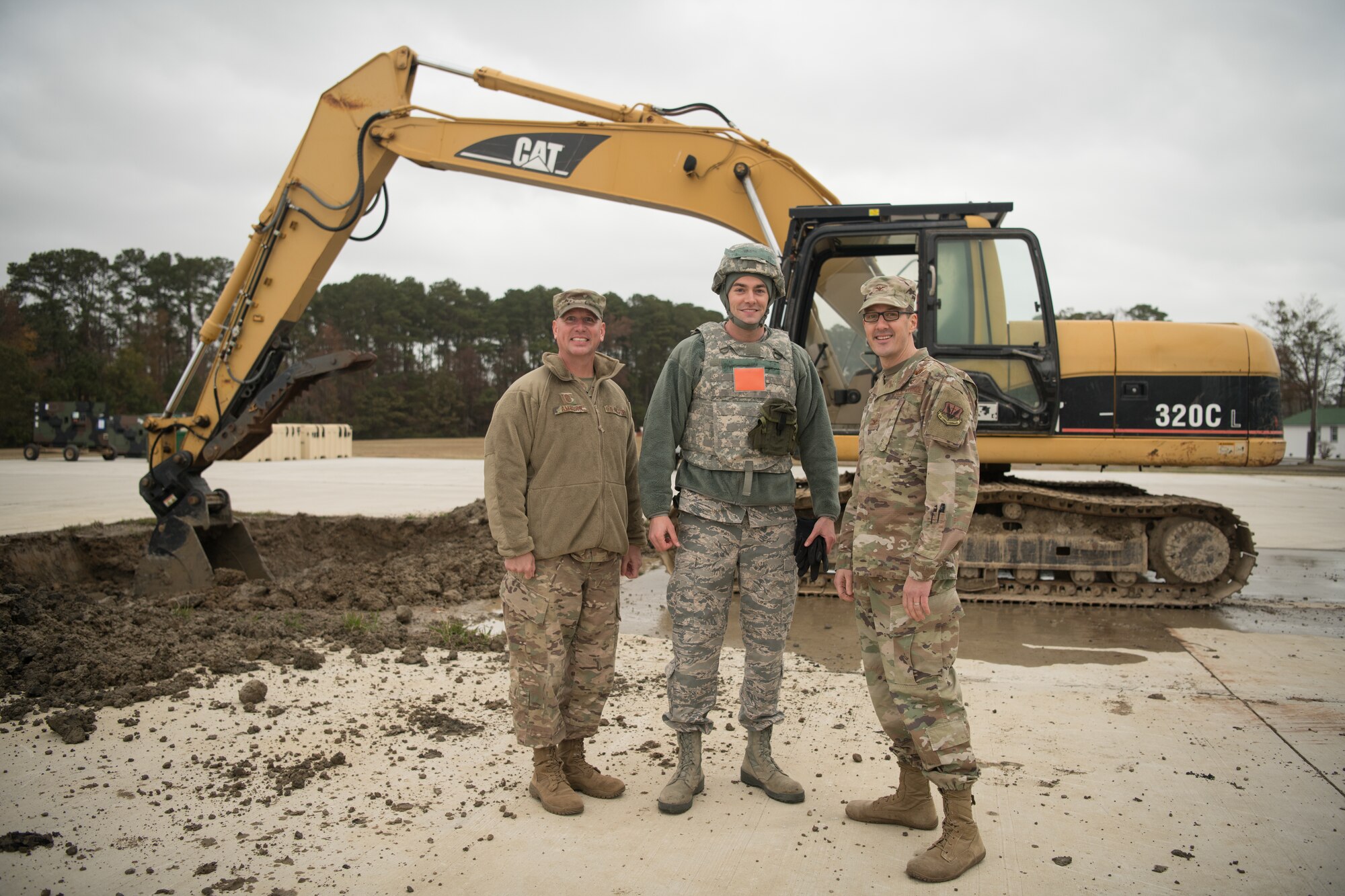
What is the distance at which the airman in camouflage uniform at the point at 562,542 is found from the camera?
3.17 meters

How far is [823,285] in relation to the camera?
6.70 m

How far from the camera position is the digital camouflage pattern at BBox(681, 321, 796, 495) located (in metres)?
3.25

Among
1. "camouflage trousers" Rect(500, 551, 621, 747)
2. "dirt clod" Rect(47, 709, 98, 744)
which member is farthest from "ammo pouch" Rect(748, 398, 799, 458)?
"dirt clod" Rect(47, 709, 98, 744)

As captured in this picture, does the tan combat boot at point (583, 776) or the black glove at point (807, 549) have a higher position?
Result: the black glove at point (807, 549)

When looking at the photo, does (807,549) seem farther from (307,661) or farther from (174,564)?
(174,564)

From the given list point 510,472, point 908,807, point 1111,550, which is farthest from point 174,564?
point 1111,550

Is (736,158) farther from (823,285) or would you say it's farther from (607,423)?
(607,423)

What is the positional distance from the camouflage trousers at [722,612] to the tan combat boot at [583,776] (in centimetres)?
31

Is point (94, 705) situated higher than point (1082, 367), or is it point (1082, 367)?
point (1082, 367)

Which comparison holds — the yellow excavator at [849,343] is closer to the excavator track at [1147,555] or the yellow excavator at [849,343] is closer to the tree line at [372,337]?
the excavator track at [1147,555]

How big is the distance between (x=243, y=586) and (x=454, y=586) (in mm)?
1548

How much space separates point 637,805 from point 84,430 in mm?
28976

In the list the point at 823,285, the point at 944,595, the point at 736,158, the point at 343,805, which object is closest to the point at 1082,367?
the point at 823,285

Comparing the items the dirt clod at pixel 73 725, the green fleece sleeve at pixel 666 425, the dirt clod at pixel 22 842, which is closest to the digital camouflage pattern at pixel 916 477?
the green fleece sleeve at pixel 666 425
